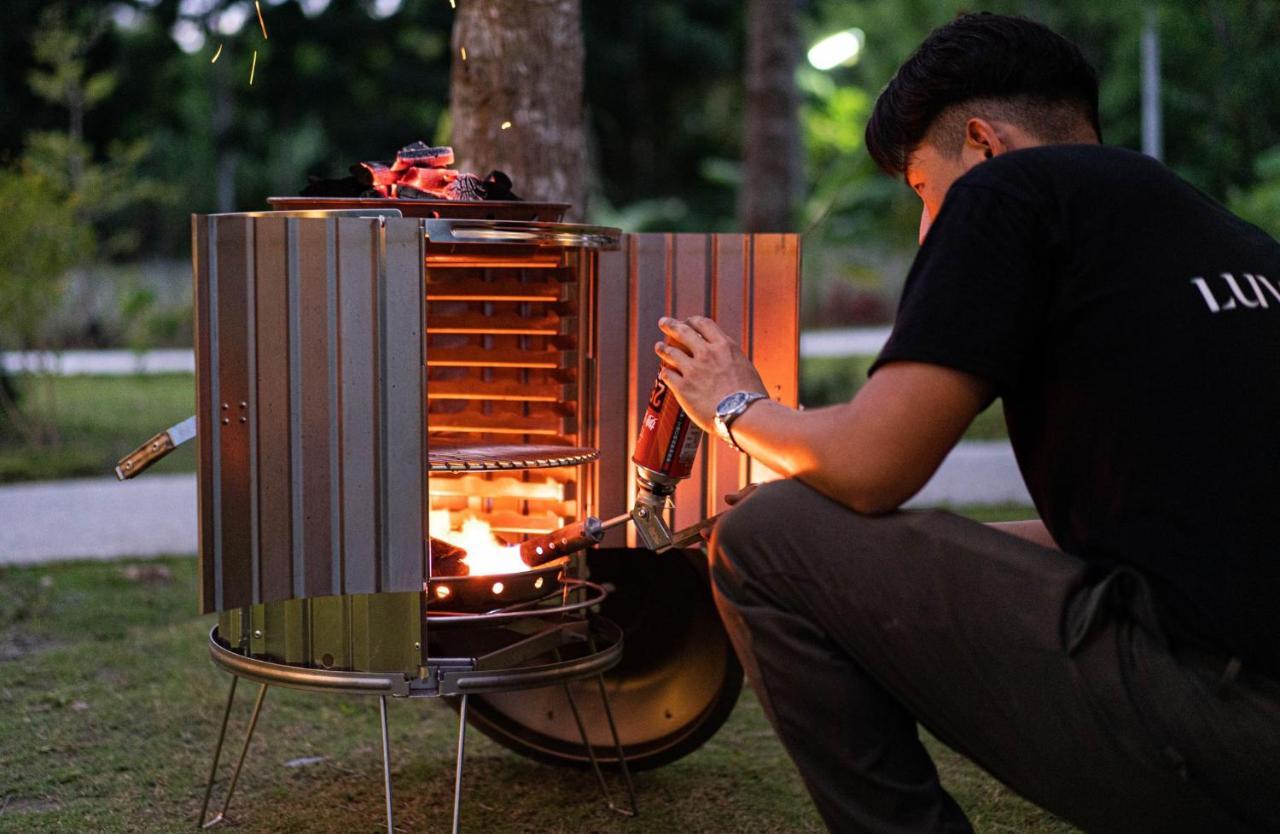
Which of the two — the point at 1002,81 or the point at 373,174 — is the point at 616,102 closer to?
the point at 373,174

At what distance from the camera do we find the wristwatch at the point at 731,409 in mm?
2184

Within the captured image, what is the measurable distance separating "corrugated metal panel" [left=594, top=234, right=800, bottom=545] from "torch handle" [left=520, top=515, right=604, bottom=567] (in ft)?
0.75

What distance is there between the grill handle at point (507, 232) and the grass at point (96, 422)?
4.88 meters

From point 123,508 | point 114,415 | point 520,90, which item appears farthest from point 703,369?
point 114,415

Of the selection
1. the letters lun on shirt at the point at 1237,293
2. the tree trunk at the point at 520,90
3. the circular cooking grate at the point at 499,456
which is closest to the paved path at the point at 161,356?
the tree trunk at the point at 520,90

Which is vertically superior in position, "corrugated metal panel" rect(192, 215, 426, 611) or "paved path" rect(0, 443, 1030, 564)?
Result: "corrugated metal panel" rect(192, 215, 426, 611)

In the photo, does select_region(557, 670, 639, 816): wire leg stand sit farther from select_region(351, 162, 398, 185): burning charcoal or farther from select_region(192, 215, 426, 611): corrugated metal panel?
select_region(351, 162, 398, 185): burning charcoal

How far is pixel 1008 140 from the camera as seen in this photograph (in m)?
2.19

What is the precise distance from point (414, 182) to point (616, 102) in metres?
26.1

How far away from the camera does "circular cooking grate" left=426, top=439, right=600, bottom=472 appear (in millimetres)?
2654

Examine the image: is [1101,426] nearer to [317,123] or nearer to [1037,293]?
[1037,293]

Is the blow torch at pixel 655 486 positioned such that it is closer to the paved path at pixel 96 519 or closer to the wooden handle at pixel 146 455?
the wooden handle at pixel 146 455

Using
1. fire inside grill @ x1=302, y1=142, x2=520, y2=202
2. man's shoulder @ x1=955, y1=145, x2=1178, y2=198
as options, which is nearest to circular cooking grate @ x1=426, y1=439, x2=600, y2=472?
fire inside grill @ x1=302, y1=142, x2=520, y2=202

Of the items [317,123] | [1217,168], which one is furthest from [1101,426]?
[317,123]
